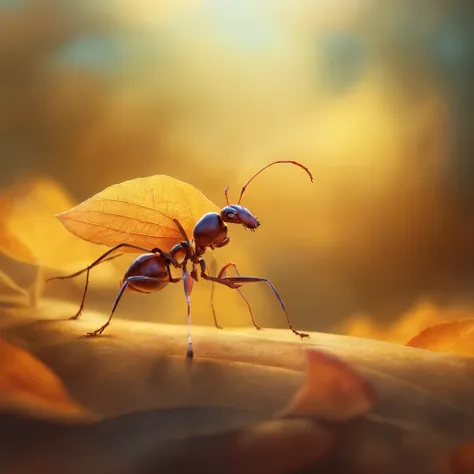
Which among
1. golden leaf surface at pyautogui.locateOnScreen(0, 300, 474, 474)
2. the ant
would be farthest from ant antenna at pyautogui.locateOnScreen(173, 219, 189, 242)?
golden leaf surface at pyautogui.locateOnScreen(0, 300, 474, 474)

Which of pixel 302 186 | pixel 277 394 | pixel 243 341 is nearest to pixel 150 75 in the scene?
pixel 302 186

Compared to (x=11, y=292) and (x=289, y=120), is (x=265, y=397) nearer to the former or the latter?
(x=11, y=292)

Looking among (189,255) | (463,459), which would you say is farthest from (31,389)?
(463,459)

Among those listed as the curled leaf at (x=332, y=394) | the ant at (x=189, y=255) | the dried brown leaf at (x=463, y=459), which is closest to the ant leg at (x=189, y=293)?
the ant at (x=189, y=255)

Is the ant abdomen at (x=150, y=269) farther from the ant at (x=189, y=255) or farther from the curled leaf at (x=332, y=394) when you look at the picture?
the curled leaf at (x=332, y=394)

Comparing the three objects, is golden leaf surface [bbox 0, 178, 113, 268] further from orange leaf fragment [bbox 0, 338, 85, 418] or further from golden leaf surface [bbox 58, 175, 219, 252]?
orange leaf fragment [bbox 0, 338, 85, 418]

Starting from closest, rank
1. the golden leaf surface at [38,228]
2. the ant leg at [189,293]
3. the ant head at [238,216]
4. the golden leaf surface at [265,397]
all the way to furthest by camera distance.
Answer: the golden leaf surface at [265,397] → the ant leg at [189,293] → the ant head at [238,216] → the golden leaf surface at [38,228]
